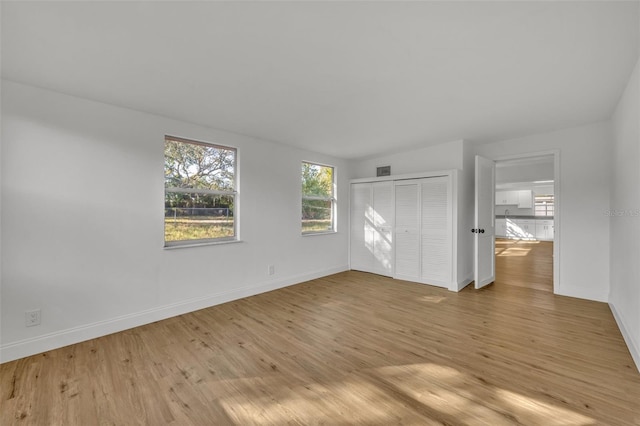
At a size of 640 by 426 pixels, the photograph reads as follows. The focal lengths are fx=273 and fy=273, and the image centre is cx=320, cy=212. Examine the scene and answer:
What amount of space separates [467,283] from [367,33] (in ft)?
13.6

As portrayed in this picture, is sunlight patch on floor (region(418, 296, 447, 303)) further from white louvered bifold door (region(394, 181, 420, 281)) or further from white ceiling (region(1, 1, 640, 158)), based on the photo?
white ceiling (region(1, 1, 640, 158))

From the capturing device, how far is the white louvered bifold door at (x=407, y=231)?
4.57 metres

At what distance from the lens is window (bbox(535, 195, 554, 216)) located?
35.0ft

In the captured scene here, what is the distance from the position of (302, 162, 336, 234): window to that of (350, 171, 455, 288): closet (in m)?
0.50

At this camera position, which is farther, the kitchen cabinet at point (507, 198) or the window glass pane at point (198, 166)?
the kitchen cabinet at point (507, 198)

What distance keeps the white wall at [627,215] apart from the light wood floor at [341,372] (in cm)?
24

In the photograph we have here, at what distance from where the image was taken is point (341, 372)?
2.06 m

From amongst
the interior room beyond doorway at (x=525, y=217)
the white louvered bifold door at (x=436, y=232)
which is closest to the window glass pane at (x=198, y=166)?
the white louvered bifold door at (x=436, y=232)

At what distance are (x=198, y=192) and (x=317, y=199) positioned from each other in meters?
2.20

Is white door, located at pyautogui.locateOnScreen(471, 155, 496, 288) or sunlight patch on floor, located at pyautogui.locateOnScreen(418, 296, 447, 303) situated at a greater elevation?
white door, located at pyautogui.locateOnScreen(471, 155, 496, 288)

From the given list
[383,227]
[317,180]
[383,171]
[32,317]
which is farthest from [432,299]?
[32,317]

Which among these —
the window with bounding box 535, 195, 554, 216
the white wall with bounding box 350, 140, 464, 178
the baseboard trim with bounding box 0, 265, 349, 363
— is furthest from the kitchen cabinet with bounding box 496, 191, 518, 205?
the baseboard trim with bounding box 0, 265, 349, 363

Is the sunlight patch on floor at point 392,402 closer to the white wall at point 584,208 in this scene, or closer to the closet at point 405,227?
the closet at point 405,227

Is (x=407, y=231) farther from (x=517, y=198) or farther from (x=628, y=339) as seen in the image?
(x=517, y=198)
